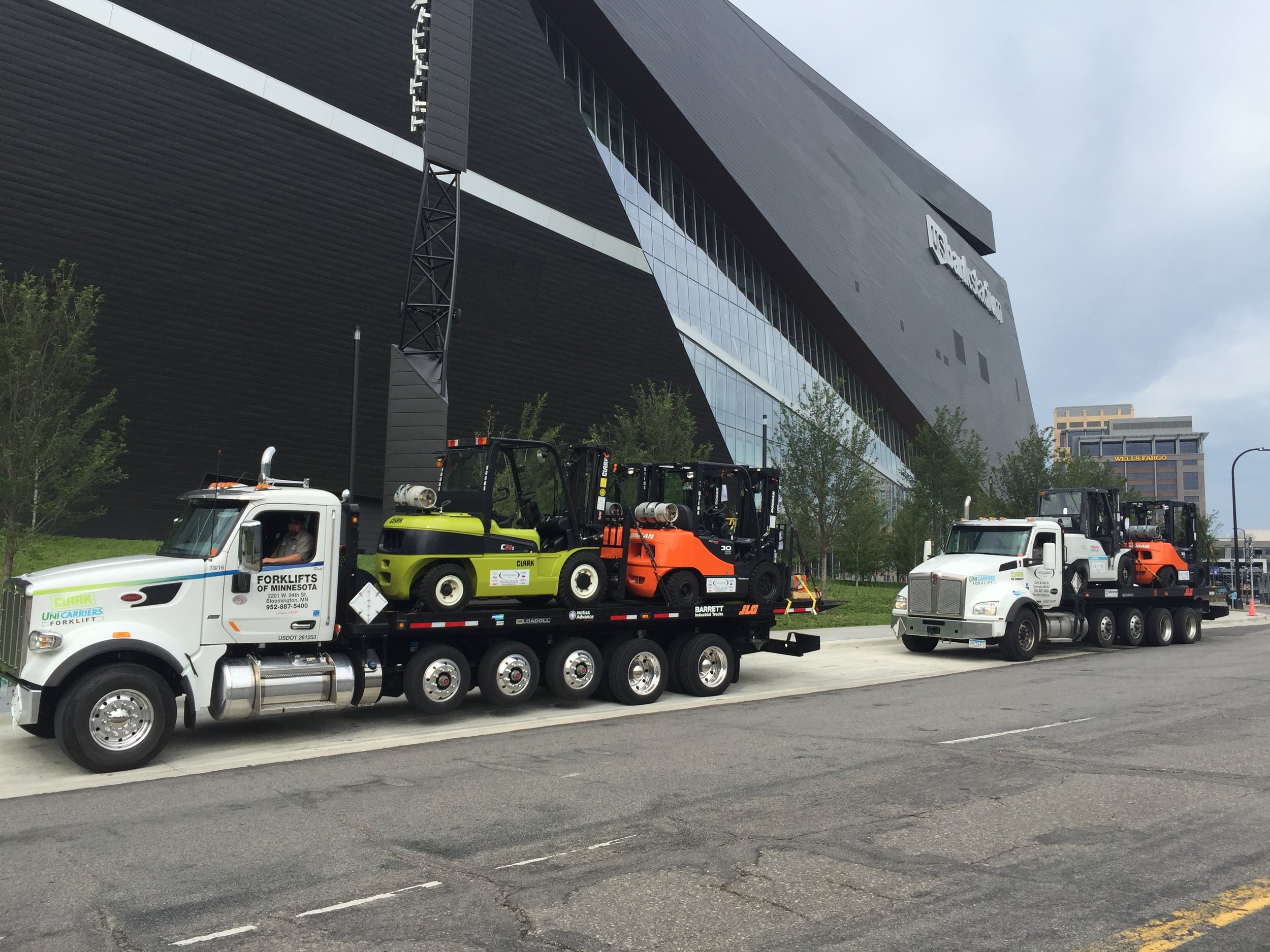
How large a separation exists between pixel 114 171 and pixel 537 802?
89.1ft

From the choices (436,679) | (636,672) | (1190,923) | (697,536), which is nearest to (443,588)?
(436,679)

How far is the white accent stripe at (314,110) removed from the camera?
28344mm

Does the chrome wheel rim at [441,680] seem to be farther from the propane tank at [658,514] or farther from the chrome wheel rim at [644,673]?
the propane tank at [658,514]

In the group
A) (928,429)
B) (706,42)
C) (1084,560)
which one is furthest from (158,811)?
(706,42)

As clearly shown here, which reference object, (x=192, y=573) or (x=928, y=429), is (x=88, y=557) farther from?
A: (x=928, y=429)

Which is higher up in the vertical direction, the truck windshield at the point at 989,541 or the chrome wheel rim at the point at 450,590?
the truck windshield at the point at 989,541

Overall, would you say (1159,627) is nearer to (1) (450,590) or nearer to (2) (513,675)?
(2) (513,675)

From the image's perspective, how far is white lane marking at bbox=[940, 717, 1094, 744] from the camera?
1065 cm

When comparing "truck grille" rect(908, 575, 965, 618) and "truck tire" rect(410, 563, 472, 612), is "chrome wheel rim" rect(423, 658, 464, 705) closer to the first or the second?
"truck tire" rect(410, 563, 472, 612)

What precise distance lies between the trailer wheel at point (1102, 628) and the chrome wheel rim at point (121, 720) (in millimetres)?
19619

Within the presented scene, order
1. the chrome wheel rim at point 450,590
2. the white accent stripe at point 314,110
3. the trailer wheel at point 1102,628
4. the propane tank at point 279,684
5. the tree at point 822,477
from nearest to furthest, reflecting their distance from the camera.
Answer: the propane tank at point 279,684
the chrome wheel rim at point 450,590
the trailer wheel at point 1102,628
the white accent stripe at point 314,110
the tree at point 822,477

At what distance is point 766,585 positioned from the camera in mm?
14641

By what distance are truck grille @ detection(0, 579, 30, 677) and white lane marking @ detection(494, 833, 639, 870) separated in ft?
18.5

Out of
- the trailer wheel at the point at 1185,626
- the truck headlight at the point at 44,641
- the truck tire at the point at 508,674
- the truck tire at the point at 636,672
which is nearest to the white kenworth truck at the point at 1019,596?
the trailer wheel at the point at 1185,626
